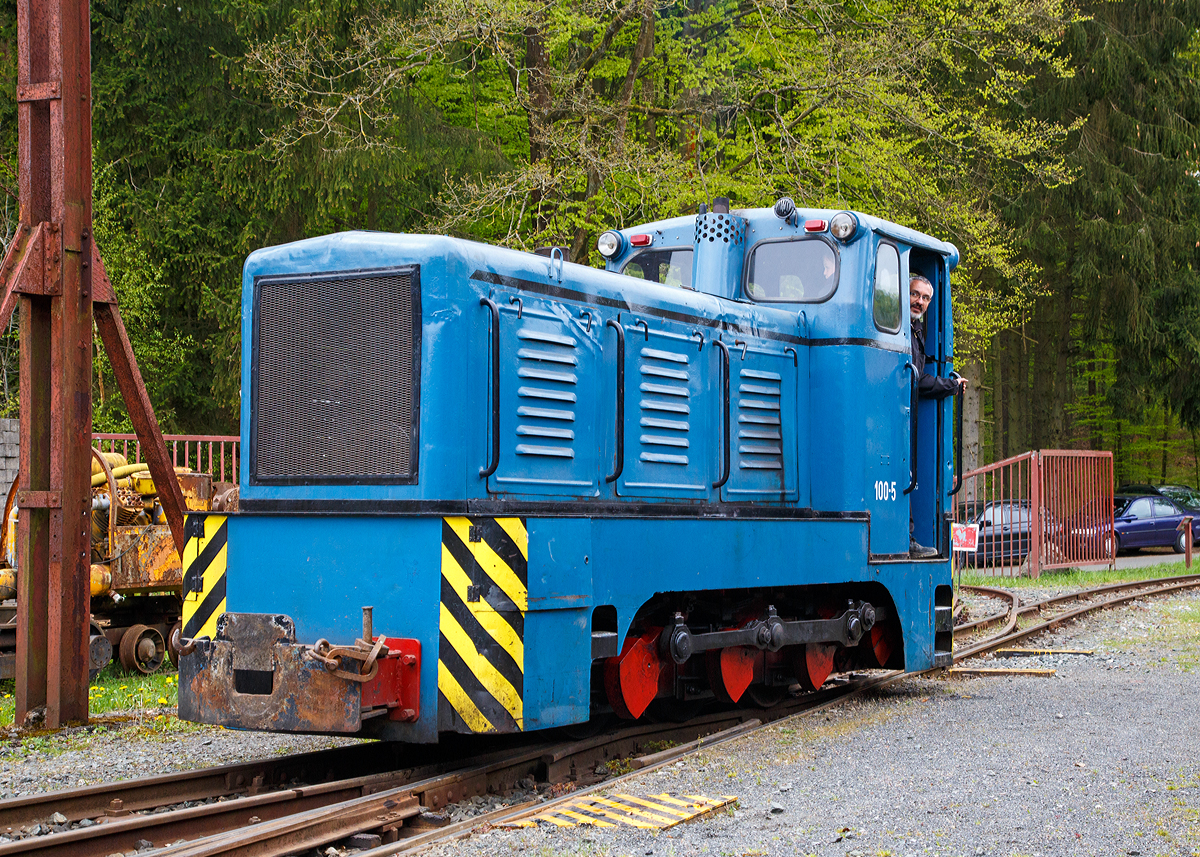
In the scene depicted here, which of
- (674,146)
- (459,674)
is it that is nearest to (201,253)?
(674,146)

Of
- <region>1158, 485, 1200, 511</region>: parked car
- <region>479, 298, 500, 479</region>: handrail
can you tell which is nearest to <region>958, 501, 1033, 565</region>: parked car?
<region>1158, 485, 1200, 511</region>: parked car

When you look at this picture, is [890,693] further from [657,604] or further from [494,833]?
[494,833]

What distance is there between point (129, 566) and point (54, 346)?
2.86m

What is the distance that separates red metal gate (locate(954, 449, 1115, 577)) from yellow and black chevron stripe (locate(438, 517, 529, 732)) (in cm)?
1366


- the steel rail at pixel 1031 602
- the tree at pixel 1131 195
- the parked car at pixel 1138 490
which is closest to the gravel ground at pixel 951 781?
the steel rail at pixel 1031 602

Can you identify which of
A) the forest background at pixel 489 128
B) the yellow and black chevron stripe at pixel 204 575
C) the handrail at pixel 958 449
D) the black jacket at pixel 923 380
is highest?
the forest background at pixel 489 128

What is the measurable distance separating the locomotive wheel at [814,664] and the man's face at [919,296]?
8.22 feet

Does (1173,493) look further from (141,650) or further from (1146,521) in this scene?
(141,650)

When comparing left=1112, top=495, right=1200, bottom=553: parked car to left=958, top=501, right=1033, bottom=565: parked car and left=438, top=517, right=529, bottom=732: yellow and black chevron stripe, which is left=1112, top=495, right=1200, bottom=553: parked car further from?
left=438, top=517, right=529, bottom=732: yellow and black chevron stripe

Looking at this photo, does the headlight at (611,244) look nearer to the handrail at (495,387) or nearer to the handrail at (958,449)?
the handrail at (958,449)

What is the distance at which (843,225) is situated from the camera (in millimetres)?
7660

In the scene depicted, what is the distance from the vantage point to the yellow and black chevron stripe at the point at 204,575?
591 cm

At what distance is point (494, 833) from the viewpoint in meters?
4.70

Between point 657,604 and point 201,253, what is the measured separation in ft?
48.9
